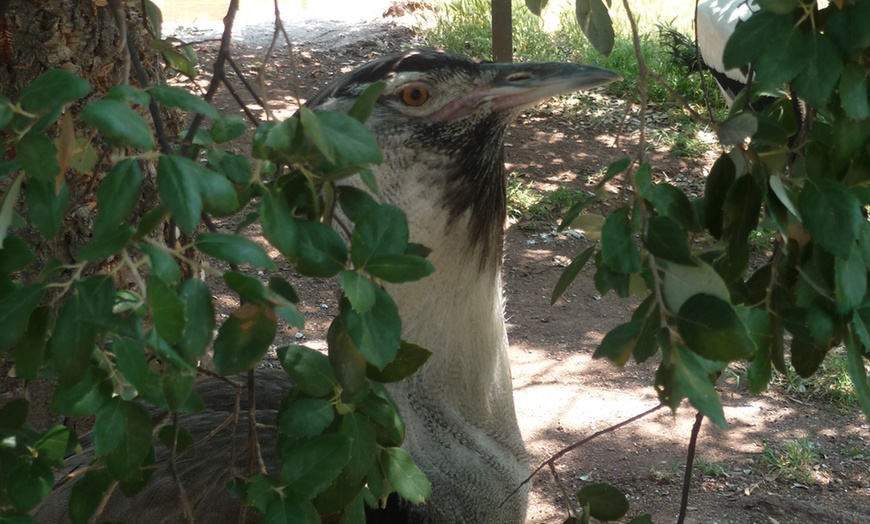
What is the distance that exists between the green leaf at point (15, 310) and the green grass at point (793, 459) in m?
3.23

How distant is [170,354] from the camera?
3.00 feet

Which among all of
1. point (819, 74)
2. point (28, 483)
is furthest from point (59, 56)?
point (819, 74)

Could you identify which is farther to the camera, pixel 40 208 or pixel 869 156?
pixel 869 156

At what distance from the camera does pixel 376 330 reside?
958 millimetres

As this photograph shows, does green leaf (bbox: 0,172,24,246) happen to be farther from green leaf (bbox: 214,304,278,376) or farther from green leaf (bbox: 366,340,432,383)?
green leaf (bbox: 366,340,432,383)

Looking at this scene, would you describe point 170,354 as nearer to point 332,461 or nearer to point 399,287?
point 332,461

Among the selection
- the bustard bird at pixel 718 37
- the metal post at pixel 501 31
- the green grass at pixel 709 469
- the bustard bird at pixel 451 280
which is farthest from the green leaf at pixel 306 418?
the bustard bird at pixel 718 37

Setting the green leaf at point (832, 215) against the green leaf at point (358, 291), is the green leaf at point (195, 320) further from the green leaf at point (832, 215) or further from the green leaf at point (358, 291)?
the green leaf at point (832, 215)

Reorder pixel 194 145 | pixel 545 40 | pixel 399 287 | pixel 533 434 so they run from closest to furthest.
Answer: pixel 194 145
pixel 399 287
pixel 533 434
pixel 545 40

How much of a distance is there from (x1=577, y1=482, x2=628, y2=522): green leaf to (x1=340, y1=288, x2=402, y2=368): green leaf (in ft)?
2.74

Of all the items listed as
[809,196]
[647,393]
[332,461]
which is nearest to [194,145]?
[332,461]

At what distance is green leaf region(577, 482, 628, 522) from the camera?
1.67m

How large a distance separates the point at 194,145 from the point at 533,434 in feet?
9.94

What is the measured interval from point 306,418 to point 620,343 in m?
0.38
